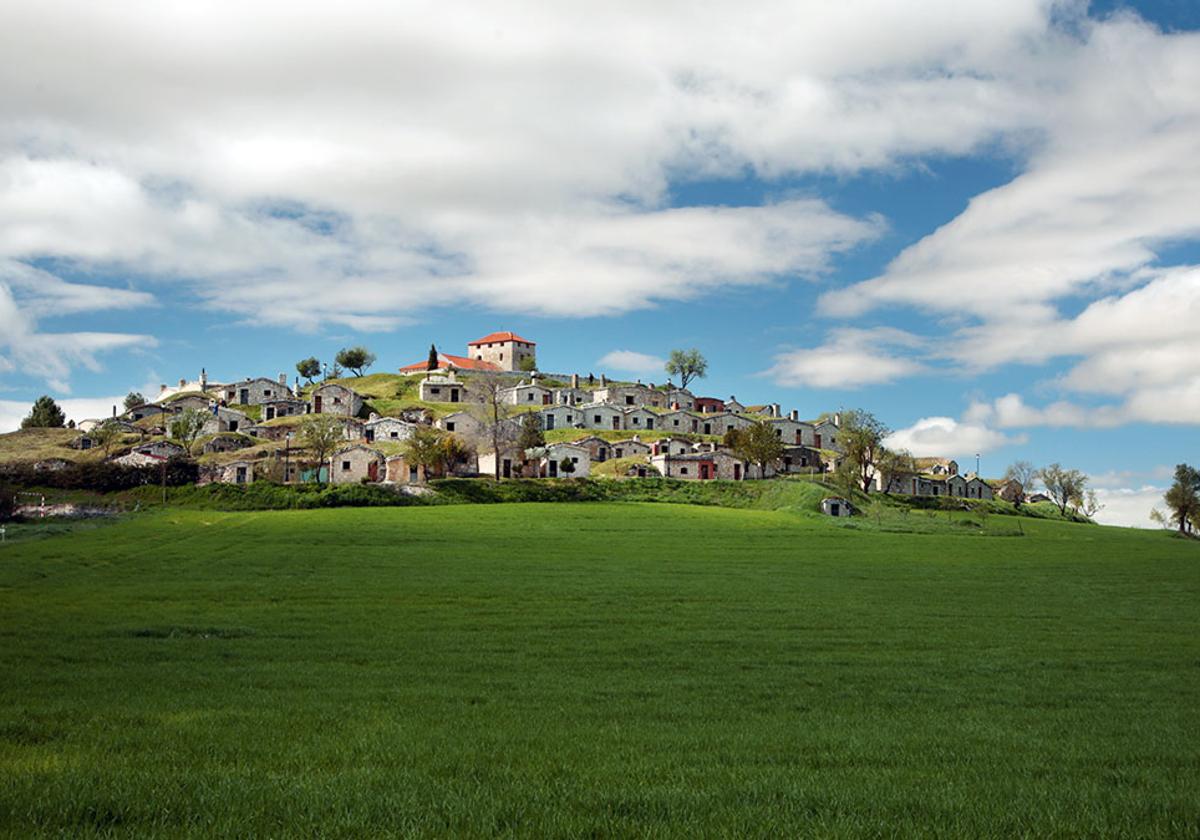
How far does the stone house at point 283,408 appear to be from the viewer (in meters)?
156

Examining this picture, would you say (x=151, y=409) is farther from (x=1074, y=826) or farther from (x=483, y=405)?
(x=1074, y=826)

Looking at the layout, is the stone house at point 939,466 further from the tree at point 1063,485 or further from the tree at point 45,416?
the tree at point 45,416

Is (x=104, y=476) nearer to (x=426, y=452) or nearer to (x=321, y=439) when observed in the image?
(x=321, y=439)

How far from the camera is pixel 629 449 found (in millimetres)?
129250

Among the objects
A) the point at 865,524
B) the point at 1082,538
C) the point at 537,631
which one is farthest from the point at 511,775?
the point at 1082,538

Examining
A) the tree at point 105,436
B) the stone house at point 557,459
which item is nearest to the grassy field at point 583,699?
the stone house at point 557,459

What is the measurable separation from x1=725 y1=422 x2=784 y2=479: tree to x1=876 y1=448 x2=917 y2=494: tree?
16545 millimetres

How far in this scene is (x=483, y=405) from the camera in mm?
135000

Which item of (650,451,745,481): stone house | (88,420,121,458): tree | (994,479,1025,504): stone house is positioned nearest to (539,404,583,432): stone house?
(650,451,745,481): stone house

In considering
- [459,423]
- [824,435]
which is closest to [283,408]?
[459,423]

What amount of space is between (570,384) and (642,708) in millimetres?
161632

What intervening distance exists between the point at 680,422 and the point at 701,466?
35.2m

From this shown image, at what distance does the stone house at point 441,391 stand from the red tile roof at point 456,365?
17.0m

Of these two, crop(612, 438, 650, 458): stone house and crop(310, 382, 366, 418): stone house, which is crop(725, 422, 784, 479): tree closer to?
crop(612, 438, 650, 458): stone house
